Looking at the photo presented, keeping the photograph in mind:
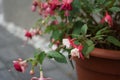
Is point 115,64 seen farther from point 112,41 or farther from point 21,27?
point 21,27

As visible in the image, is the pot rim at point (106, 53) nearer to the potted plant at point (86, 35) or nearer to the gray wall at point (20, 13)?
the potted plant at point (86, 35)

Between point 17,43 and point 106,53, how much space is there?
4.35 ft

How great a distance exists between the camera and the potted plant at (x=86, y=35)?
0.89 metres

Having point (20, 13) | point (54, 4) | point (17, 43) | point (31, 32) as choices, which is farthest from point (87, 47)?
point (20, 13)

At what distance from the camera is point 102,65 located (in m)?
0.99

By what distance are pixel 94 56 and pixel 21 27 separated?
172cm

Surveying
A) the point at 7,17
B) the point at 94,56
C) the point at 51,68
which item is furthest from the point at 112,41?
the point at 7,17

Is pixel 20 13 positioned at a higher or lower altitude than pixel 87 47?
higher

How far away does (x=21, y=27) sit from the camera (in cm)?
262

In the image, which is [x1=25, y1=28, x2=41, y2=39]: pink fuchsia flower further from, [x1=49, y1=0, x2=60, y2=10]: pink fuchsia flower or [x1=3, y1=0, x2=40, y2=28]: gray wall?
[x1=3, y1=0, x2=40, y2=28]: gray wall

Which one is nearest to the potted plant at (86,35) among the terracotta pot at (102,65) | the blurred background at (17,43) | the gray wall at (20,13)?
the terracotta pot at (102,65)

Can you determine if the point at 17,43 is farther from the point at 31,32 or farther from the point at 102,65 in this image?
the point at 102,65

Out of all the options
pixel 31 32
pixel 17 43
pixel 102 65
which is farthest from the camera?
pixel 17 43

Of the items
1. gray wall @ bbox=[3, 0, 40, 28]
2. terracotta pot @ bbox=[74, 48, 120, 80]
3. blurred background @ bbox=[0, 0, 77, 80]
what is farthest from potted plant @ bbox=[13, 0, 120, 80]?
gray wall @ bbox=[3, 0, 40, 28]
